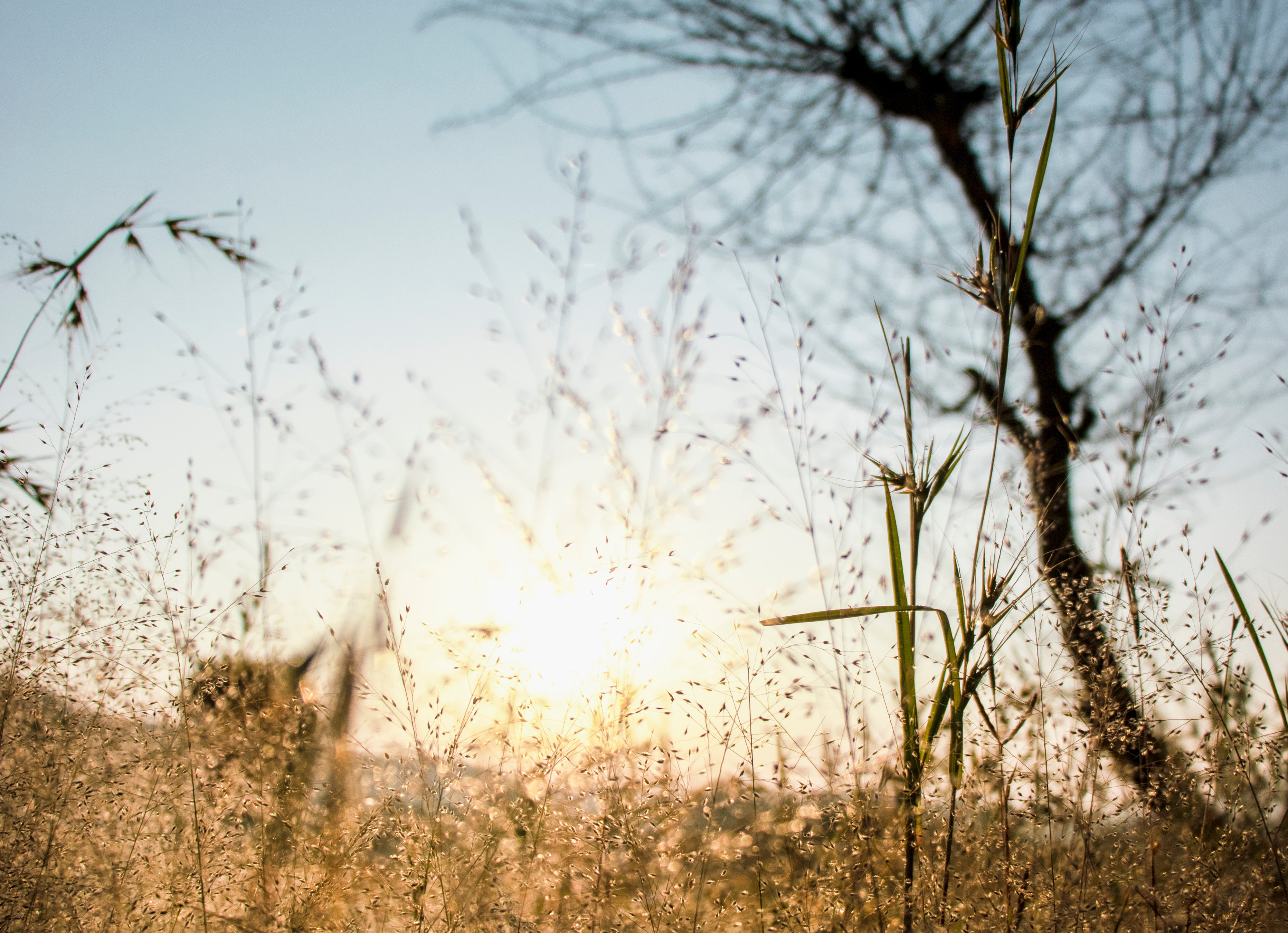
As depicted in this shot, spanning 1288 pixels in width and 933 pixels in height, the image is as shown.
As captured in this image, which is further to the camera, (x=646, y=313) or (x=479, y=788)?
(x=646, y=313)

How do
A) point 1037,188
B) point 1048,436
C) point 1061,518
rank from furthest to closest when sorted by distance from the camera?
point 1048,436 → point 1061,518 → point 1037,188

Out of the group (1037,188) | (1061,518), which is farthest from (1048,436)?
(1037,188)

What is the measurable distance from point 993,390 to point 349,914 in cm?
236

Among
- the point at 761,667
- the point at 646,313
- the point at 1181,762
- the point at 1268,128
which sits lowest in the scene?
the point at 1181,762

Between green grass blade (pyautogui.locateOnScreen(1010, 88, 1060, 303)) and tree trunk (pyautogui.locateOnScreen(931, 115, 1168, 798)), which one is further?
tree trunk (pyautogui.locateOnScreen(931, 115, 1168, 798))

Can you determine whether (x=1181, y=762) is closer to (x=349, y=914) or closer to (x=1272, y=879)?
(x=1272, y=879)

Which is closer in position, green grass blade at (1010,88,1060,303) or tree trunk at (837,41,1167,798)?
green grass blade at (1010,88,1060,303)

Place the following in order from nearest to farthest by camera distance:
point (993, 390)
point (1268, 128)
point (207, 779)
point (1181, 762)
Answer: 1. point (1181, 762)
2. point (207, 779)
3. point (993, 390)
4. point (1268, 128)

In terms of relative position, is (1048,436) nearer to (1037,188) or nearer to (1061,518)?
(1061,518)

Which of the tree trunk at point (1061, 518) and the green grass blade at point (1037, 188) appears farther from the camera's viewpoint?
the tree trunk at point (1061, 518)

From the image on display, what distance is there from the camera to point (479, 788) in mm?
1534

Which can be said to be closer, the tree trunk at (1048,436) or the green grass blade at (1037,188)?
the green grass blade at (1037,188)

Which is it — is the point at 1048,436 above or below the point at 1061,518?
above

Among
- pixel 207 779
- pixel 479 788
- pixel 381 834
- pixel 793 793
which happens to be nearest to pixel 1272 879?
pixel 793 793
